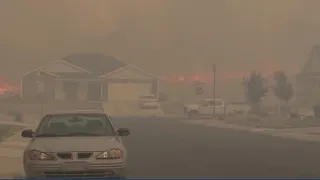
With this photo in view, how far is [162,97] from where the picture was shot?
3369 inches

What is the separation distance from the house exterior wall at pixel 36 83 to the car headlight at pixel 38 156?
63.4m

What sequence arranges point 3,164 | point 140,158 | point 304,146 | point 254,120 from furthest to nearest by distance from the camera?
point 254,120, point 304,146, point 140,158, point 3,164

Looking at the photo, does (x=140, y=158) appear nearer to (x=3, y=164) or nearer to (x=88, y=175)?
(x=3, y=164)

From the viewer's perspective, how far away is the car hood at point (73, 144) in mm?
10977

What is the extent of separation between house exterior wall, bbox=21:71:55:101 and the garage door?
6742mm

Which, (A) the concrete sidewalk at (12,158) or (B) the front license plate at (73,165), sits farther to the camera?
(A) the concrete sidewalk at (12,158)

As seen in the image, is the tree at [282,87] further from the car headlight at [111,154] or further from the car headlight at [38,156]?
the car headlight at [38,156]

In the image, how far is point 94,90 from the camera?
7750cm

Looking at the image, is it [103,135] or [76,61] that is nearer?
[103,135]

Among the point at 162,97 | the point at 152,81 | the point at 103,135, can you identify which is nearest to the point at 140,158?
the point at 103,135

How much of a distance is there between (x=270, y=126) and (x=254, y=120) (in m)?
7.22

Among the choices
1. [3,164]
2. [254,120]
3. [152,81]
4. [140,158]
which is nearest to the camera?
[3,164]

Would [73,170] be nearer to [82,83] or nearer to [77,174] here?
[77,174]

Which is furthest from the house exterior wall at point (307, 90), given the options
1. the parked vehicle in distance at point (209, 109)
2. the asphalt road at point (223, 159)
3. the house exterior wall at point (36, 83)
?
the asphalt road at point (223, 159)
